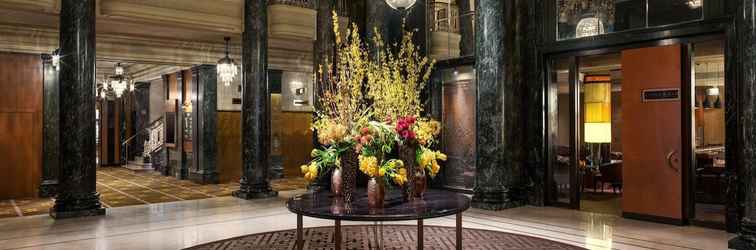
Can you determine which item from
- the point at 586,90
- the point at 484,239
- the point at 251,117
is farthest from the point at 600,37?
the point at 251,117

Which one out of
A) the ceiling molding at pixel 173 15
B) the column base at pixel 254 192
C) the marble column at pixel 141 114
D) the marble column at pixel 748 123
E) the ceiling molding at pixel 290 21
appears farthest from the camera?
the marble column at pixel 141 114

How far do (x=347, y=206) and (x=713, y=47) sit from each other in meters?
7.37

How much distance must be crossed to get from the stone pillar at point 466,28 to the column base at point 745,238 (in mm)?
4656

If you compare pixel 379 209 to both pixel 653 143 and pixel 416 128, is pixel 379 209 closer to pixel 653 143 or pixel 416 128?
pixel 416 128

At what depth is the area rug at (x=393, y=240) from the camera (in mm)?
5516

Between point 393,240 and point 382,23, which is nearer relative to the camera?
point 393,240

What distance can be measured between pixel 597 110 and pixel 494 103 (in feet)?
7.77

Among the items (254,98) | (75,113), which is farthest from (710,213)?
(75,113)

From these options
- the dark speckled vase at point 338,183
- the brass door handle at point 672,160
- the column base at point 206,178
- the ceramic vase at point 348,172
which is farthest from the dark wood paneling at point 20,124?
the brass door handle at point 672,160

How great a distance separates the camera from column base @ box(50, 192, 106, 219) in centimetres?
725

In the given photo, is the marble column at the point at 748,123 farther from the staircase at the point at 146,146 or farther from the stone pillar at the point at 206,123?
the staircase at the point at 146,146

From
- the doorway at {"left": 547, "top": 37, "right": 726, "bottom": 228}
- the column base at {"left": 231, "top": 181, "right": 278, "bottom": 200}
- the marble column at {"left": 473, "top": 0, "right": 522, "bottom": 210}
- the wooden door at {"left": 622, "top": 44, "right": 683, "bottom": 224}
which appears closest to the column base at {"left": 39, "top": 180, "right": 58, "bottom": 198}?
the column base at {"left": 231, "top": 181, "right": 278, "bottom": 200}

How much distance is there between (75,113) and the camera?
7.38m

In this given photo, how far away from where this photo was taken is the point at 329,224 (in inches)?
272
